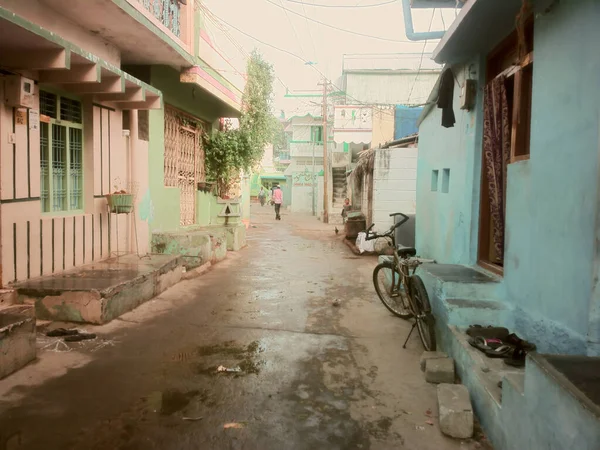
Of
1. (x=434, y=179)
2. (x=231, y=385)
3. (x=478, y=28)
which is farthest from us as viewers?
(x=434, y=179)

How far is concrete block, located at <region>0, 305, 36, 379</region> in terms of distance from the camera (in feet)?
13.7

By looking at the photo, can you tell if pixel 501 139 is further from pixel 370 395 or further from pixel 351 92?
pixel 351 92

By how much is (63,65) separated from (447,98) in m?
4.89

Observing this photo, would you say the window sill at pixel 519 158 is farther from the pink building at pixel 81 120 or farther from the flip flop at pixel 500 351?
the pink building at pixel 81 120

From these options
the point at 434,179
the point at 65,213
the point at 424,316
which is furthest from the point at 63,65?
the point at 434,179

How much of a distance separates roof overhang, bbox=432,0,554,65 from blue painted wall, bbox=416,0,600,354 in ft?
1.70

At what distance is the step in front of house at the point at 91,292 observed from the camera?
5723 millimetres

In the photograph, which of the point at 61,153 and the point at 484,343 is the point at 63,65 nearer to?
the point at 61,153

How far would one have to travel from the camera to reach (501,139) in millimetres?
5555

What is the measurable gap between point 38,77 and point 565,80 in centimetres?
589

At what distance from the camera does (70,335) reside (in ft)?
17.4

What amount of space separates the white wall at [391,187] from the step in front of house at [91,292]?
25.4 feet

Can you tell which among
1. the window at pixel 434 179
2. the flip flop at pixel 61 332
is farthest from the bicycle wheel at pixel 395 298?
the flip flop at pixel 61 332

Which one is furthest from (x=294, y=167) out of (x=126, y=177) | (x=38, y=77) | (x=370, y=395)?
(x=370, y=395)
